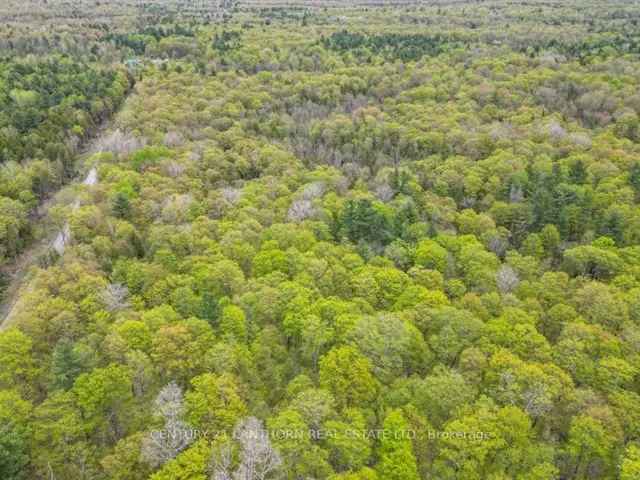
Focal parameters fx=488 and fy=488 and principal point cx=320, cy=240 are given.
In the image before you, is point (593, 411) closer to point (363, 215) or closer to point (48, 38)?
point (363, 215)

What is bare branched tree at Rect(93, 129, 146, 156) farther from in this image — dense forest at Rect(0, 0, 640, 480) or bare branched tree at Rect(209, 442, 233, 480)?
bare branched tree at Rect(209, 442, 233, 480)

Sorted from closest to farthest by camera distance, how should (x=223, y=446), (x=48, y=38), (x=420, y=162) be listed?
(x=223, y=446) → (x=420, y=162) → (x=48, y=38)

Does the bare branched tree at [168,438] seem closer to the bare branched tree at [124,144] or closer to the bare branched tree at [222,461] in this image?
the bare branched tree at [222,461]

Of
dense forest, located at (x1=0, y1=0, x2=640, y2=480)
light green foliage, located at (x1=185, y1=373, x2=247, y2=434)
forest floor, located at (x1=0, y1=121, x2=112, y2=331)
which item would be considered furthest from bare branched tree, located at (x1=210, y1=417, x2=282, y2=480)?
forest floor, located at (x1=0, y1=121, x2=112, y2=331)

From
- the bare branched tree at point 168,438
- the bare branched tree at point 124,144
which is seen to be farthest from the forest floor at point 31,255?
the bare branched tree at point 168,438

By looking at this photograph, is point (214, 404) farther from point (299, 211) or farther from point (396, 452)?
point (299, 211)

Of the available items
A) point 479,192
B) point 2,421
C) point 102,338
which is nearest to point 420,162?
point 479,192

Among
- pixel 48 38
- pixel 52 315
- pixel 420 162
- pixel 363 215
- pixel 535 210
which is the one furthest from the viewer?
pixel 48 38

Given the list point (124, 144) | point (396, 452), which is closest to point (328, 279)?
point (396, 452)
